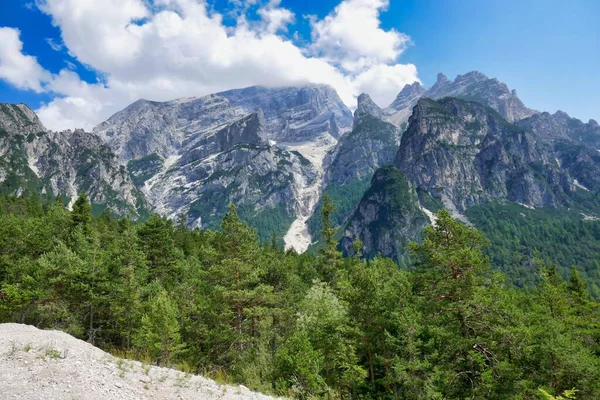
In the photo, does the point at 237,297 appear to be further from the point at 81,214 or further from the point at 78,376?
the point at 81,214

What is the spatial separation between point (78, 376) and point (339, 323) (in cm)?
1983

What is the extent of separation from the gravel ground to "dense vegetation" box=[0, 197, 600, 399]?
4.81 meters

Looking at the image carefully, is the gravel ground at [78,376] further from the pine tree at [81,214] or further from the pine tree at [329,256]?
the pine tree at [81,214]

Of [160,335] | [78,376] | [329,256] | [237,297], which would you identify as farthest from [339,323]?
[329,256]

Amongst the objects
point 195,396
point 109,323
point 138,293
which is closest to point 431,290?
point 195,396

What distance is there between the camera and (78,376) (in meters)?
14.8

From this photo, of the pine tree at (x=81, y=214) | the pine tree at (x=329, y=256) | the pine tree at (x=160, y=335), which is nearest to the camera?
the pine tree at (x=160, y=335)

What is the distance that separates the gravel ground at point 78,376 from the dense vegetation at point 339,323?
4813 millimetres

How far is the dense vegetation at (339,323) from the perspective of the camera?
83.8 ft

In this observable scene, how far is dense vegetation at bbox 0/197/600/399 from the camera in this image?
83.8 feet

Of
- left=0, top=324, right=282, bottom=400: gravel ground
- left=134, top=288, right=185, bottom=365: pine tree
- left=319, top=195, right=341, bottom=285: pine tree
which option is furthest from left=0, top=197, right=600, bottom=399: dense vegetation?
left=319, top=195, right=341, bottom=285: pine tree

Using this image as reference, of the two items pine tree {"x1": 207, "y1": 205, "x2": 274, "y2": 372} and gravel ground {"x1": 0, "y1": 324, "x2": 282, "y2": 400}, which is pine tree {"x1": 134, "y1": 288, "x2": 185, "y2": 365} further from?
gravel ground {"x1": 0, "y1": 324, "x2": 282, "y2": 400}

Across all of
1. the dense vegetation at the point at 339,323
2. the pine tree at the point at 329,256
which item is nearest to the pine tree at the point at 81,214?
the dense vegetation at the point at 339,323

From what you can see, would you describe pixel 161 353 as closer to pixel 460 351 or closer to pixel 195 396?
pixel 195 396
